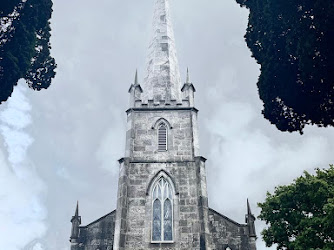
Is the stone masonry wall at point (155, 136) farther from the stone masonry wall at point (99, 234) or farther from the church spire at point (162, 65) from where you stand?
the stone masonry wall at point (99, 234)

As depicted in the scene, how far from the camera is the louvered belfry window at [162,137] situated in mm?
21609

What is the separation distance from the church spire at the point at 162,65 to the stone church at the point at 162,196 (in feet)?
3.46

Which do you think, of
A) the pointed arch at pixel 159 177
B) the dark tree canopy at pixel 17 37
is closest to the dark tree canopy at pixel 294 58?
the dark tree canopy at pixel 17 37

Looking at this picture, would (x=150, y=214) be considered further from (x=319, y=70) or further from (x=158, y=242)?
(x=319, y=70)

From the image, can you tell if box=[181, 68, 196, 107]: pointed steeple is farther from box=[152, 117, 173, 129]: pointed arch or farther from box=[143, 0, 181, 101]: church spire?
box=[152, 117, 173, 129]: pointed arch

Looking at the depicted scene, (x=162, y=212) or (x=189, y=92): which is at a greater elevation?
(x=189, y=92)

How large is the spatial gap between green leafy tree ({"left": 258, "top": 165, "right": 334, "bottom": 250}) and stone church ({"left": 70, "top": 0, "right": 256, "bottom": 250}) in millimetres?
1472

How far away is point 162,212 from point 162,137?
4.51 metres

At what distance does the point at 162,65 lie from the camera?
2623 cm

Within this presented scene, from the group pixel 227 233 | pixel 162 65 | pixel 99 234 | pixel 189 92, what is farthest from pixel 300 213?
pixel 162 65

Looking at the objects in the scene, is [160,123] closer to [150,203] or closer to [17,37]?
[150,203]

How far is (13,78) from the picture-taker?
11508 millimetres

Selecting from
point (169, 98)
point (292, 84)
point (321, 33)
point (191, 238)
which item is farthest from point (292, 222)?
point (321, 33)

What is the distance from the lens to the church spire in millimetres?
24703
